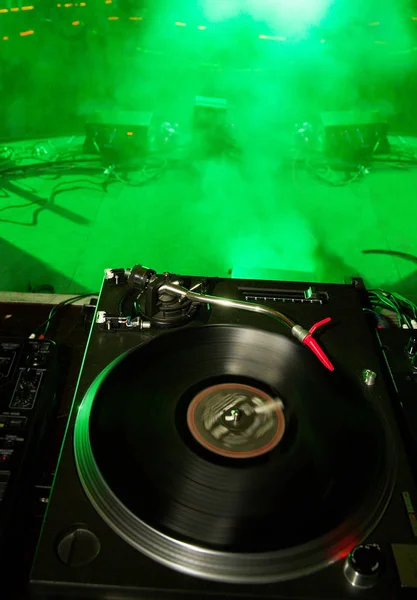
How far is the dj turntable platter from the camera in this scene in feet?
2.07

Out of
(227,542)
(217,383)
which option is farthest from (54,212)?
(227,542)

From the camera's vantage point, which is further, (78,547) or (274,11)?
(274,11)

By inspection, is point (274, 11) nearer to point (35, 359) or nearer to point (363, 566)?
point (35, 359)

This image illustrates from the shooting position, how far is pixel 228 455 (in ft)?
2.59

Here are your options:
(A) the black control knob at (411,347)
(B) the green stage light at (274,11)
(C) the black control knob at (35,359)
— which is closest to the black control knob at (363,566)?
(A) the black control knob at (411,347)

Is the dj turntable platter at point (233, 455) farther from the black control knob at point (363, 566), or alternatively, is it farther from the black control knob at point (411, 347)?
the black control knob at point (411, 347)

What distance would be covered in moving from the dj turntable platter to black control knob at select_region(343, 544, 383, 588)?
0.07 feet

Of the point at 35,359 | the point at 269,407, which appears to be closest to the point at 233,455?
the point at 269,407

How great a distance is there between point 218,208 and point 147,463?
1.38 meters

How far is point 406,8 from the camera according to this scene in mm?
1781

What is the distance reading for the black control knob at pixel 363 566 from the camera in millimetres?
597

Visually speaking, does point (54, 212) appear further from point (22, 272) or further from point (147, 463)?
point (147, 463)

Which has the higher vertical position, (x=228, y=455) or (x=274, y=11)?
(x=274, y=11)

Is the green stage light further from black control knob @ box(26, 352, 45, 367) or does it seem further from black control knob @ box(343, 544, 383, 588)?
black control knob @ box(343, 544, 383, 588)
